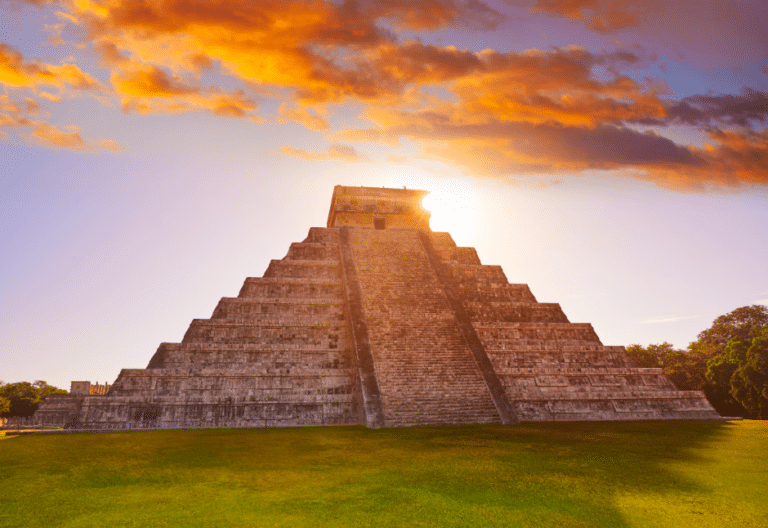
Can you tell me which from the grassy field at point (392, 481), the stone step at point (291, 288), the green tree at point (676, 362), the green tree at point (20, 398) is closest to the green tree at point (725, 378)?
the green tree at point (676, 362)

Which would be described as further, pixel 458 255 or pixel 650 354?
pixel 650 354

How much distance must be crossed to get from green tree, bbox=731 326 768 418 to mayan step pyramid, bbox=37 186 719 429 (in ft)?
30.6

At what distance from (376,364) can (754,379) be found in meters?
20.7

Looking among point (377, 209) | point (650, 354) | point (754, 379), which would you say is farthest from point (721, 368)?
point (377, 209)

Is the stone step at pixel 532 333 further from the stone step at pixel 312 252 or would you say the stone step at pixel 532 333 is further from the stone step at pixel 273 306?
the stone step at pixel 312 252

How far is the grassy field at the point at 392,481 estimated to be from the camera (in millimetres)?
6262

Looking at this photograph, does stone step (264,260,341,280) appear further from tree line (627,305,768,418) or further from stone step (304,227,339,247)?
tree line (627,305,768,418)

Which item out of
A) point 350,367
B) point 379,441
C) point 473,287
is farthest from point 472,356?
point 379,441

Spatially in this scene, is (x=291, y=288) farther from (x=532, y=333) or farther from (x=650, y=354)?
(x=650, y=354)

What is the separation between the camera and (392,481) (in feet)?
26.1

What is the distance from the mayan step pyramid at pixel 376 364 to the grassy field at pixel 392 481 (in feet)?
12.7

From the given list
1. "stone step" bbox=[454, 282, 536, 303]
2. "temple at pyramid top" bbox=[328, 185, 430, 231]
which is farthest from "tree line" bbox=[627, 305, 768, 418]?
"temple at pyramid top" bbox=[328, 185, 430, 231]

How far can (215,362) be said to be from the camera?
62.5ft

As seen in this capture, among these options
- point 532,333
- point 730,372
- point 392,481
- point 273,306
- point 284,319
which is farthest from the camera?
point 730,372
